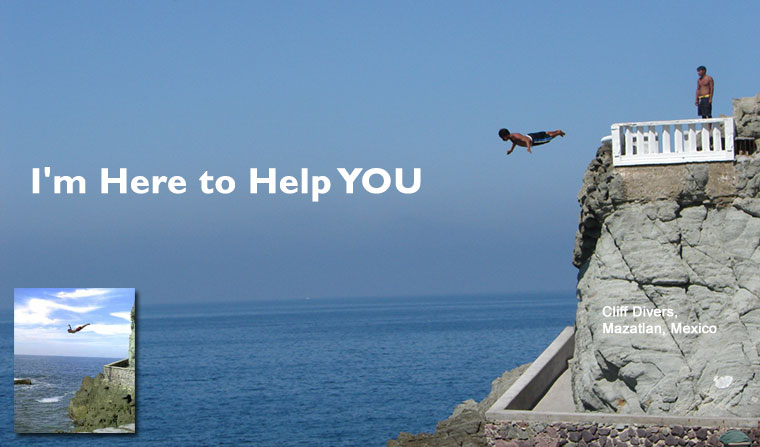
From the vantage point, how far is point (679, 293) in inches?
722

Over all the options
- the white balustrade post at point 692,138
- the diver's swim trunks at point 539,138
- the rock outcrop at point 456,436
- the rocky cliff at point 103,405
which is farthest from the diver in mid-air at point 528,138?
the rocky cliff at point 103,405

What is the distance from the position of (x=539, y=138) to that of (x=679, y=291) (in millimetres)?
3895

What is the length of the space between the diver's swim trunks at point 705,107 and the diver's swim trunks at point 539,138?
3.07 meters

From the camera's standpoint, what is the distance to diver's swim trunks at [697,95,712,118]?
19.0 metres

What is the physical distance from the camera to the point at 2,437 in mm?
41312

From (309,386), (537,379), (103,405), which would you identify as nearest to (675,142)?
(537,379)

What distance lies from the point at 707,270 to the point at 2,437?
3295 cm

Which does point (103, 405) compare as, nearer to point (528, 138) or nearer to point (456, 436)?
point (456, 436)

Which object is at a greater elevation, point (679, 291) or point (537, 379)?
point (679, 291)

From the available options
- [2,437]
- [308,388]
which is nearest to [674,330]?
[2,437]

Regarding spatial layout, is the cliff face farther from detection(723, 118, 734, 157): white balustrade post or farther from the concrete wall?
the concrete wall

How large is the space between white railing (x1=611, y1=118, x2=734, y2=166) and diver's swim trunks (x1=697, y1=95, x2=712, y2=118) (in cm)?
51

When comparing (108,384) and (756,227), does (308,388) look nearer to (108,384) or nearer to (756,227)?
(108,384)

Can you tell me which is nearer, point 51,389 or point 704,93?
point 704,93
